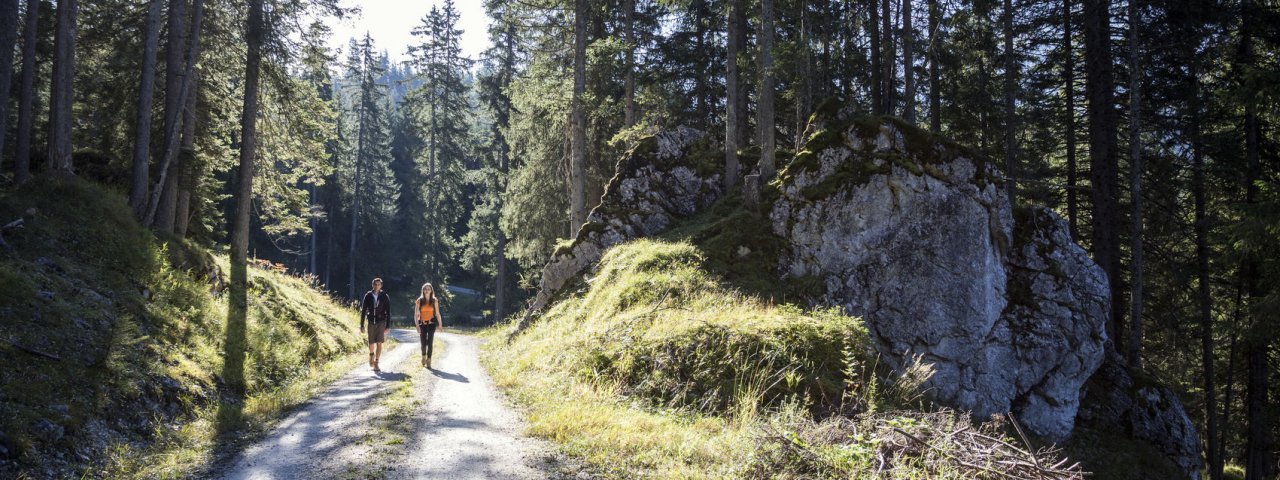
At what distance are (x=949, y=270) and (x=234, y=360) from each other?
568 inches

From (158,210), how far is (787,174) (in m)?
15.3

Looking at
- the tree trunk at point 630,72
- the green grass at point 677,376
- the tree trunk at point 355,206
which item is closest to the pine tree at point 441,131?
the tree trunk at point 355,206

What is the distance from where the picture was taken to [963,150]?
559 inches

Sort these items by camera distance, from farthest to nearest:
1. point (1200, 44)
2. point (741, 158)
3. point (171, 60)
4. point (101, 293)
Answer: point (741, 158)
point (1200, 44)
point (171, 60)
point (101, 293)

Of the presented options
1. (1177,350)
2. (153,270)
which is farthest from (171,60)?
(1177,350)

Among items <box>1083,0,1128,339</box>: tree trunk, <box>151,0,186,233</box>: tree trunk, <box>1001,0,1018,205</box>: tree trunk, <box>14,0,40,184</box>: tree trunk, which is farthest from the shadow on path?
<box>1001,0,1018,205</box>: tree trunk


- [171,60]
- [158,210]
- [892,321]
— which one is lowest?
[892,321]

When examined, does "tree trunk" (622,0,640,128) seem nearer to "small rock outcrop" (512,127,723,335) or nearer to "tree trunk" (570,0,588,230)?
"tree trunk" (570,0,588,230)

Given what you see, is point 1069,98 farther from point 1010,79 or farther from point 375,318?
point 375,318

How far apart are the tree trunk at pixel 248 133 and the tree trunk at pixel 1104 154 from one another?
22842mm

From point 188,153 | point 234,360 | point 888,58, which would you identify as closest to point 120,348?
point 234,360

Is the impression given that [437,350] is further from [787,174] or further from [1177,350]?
[1177,350]

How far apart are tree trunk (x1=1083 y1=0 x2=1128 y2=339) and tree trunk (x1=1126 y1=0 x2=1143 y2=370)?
45cm

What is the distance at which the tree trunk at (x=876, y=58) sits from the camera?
20188mm
